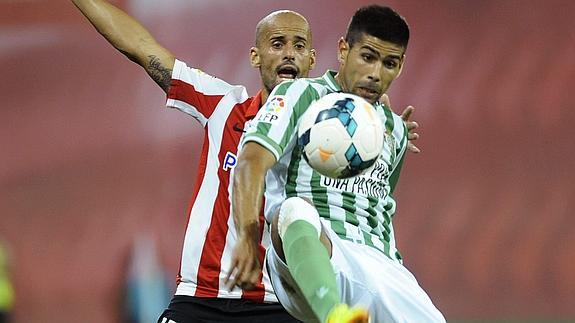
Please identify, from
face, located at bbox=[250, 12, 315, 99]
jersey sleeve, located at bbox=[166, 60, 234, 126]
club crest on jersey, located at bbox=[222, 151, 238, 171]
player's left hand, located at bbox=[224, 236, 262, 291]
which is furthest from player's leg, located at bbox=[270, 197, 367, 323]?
face, located at bbox=[250, 12, 315, 99]

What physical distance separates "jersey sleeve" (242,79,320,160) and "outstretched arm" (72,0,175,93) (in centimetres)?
106

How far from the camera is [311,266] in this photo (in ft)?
11.7

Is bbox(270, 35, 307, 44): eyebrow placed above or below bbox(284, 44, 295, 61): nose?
above

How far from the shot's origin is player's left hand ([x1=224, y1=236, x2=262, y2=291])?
3.57m

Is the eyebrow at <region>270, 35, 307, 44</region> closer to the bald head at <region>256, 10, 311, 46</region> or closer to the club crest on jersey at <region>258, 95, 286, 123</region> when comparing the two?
the bald head at <region>256, 10, 311, 46</region>

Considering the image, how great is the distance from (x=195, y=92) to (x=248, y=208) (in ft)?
4.13

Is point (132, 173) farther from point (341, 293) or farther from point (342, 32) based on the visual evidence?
point (341, 293)

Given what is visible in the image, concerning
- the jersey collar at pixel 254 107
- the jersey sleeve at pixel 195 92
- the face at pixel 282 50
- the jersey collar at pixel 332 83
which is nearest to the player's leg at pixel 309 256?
the jersey collar at pixel 332 83

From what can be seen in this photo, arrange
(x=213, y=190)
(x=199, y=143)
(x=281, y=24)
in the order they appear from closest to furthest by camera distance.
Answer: (x=213, y=190) → (x=281, y=24) → (x=199, y=143)

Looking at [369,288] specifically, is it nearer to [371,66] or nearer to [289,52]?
[371,66]

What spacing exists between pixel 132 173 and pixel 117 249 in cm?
50

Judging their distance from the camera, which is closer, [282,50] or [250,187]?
[250,187]

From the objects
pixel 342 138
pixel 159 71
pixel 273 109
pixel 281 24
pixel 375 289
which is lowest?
pixel 375 289

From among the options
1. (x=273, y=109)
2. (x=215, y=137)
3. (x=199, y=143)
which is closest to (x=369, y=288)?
(x=273, y=109)
